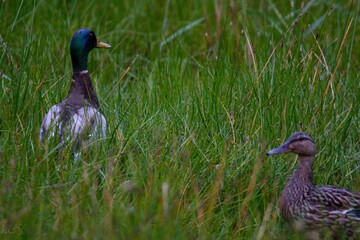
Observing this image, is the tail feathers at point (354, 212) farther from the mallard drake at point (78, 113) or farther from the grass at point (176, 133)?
the mallard drake at point (78, 113)

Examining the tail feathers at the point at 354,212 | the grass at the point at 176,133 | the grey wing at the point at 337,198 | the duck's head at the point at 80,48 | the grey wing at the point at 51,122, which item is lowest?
the tail feathers at the point at 354,212

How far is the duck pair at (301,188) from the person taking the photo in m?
4.66

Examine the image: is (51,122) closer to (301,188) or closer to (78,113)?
(78,113)

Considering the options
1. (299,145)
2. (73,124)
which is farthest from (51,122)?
(299,145)

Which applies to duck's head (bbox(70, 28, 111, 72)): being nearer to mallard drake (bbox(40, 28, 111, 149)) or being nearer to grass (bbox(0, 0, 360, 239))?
mallard drake (bbox(40, 28, 111, 149))

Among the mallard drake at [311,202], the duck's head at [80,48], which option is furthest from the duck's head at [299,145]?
the duck's head at [80,48]

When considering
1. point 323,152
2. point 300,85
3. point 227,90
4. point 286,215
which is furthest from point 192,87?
point 286,215

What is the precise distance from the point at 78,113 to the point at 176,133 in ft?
1.91

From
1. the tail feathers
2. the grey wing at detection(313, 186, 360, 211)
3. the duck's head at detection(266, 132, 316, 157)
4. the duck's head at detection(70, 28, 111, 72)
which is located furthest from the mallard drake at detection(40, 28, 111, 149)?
the tail feathers

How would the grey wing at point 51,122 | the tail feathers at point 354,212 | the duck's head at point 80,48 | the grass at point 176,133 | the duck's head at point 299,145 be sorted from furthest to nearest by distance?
the duck's head at point 80,48
the grey wing at point 51,122
the duck's head at point 299,145
the tail feathers at point 354,212
the grass at point 176,133

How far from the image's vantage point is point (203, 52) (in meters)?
7.23

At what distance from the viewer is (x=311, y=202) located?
477 cm

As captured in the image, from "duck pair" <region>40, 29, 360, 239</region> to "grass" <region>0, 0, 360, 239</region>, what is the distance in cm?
11

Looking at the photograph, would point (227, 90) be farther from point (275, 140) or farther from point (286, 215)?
point (286, 215)
